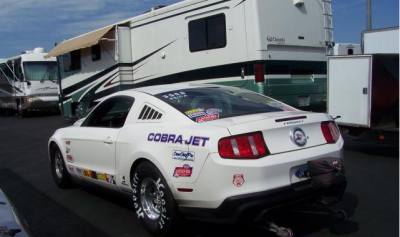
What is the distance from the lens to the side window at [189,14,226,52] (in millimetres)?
8695

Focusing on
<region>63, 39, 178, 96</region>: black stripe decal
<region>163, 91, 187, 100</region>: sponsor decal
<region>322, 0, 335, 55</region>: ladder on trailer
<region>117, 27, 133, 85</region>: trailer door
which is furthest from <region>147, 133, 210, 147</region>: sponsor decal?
<region>117, 27, 133, 85</region>: trailer door

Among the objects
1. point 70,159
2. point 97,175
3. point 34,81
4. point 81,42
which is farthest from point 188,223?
point 34,81

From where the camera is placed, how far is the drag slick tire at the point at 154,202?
3.78m

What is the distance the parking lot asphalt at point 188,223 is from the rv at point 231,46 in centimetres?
215

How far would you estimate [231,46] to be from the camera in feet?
28.0

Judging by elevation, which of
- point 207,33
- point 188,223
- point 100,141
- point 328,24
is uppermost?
point 328,24

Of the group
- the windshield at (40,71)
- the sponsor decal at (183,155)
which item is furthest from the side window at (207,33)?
the windshield at (40,71)

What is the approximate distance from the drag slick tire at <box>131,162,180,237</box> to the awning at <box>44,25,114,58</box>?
26.0 ft

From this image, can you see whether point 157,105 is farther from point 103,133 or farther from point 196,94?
point 103,133

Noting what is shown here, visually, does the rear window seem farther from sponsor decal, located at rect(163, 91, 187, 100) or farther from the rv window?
the rv window

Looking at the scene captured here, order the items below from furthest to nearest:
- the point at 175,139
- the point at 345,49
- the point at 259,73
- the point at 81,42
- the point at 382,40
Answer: the point at 345,49 → the point at 81,42 → the point at 382,40 → the point at 259,73 → the point at 175,139

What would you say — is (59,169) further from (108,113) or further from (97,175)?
(97,175)

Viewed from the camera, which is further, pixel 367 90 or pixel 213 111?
pixel 367 90

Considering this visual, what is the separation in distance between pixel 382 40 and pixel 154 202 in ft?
31.5
